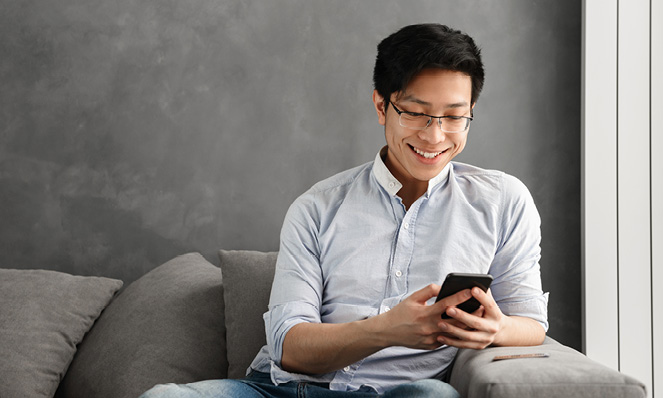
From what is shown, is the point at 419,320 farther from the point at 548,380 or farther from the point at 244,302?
the point at 244,302

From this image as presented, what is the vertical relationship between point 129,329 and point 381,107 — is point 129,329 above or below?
below

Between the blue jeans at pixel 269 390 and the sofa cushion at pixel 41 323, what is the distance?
68 centimetres

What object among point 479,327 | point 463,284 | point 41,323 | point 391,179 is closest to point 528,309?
point 479,327

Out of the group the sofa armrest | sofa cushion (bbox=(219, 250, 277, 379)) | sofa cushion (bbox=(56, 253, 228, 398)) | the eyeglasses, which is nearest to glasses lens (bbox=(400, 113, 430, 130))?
the eyeglasses

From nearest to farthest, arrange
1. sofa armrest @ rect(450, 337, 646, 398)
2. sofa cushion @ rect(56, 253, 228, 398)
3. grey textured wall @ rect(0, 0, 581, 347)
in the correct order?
sofa armrest @ rect(450, 337, 646, 398)
sofa cushion @ rect(56, 253, 228, 398)
grey textured wall @ rect(0, 0, 581, 347)

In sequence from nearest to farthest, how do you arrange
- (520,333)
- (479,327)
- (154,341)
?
(479,327), (520,333), (154,341)

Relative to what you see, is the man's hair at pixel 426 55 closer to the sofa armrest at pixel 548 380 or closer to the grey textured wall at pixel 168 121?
the sofa armrest at pixel 548 380

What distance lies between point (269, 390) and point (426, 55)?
0.85 m

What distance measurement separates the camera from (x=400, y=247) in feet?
5.50

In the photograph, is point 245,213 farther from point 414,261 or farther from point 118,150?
point 414,261

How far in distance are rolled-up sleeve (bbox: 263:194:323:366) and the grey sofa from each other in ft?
1.15

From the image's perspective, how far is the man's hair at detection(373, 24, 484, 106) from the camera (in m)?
1.60

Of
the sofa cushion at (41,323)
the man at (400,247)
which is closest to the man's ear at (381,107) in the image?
the man at (400,247)

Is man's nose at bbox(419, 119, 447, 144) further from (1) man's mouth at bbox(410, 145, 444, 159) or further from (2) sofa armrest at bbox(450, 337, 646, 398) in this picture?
(2) sofa armrest at bbox(450, 337, 646, 398)
